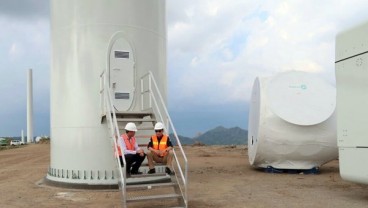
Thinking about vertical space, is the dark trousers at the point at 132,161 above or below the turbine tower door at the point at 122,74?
below

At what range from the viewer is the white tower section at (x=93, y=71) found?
1184 cm

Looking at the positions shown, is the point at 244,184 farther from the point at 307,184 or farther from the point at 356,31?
the point at 356,31

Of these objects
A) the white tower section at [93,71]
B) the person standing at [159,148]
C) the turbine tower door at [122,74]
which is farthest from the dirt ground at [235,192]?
the turbine tower door at [122,74]

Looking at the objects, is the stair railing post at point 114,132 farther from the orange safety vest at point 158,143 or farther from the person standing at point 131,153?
the orange safety vest at point 158,143

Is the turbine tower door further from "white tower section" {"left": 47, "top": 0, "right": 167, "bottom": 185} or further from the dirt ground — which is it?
the dirt ground

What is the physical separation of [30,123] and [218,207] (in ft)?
142

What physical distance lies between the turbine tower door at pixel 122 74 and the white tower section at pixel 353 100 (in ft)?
17.8

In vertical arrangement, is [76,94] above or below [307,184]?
above

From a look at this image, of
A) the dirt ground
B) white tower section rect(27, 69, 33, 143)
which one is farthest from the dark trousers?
white tower section rect(27, 69, 33, 143)

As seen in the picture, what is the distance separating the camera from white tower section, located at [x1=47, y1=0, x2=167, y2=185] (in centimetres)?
1184

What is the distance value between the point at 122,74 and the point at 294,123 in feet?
19.7

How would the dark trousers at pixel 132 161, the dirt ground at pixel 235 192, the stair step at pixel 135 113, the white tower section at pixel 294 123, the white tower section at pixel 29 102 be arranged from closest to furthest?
the dark trousers at pixel 132 161
the dirt ground at pixel 235 192
the stair step at pixel 135 113
the white tower section at pixel 294 123
the white tower section at pixel 29 102

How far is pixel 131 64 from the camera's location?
1208 cm

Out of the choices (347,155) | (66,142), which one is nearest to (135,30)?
(66,142)
